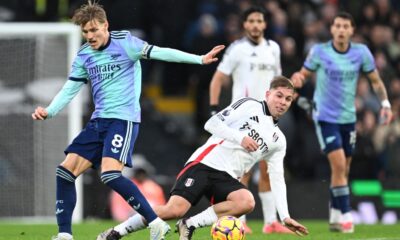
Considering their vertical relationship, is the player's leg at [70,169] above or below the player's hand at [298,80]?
below

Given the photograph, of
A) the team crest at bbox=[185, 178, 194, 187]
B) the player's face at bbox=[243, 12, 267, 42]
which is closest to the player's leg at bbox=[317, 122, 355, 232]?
the player's face at bbox=[243, 12, 267, 42]

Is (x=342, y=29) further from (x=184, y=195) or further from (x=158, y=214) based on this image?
(x=158, y=214)

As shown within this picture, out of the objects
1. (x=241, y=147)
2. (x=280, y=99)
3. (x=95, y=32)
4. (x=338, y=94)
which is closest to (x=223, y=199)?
(x=241, y=147)

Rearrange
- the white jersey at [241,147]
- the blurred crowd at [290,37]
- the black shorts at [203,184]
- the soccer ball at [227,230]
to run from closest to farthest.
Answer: the soccer ball at [227,230] → the black shorts at [203,184] → the white jersey at [241,147] → the blurred crowd at [290,37]

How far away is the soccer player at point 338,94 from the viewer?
41.6 ft

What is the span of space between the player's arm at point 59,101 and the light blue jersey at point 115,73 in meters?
0.19

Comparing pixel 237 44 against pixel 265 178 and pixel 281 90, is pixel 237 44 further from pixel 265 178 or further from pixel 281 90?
pixel 281 90

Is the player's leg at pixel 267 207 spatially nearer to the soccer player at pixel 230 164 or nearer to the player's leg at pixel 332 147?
the player's leg at pixel 332 147

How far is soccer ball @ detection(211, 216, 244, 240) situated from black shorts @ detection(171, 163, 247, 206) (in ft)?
1.71

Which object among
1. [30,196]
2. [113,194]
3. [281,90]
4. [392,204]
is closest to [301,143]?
[392,204]

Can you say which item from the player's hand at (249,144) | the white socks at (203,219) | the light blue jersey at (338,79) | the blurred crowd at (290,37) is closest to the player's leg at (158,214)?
the white socks at (203,219)

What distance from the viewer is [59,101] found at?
9961 millimetres

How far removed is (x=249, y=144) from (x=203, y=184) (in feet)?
2.14

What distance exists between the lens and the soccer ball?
934 cm
